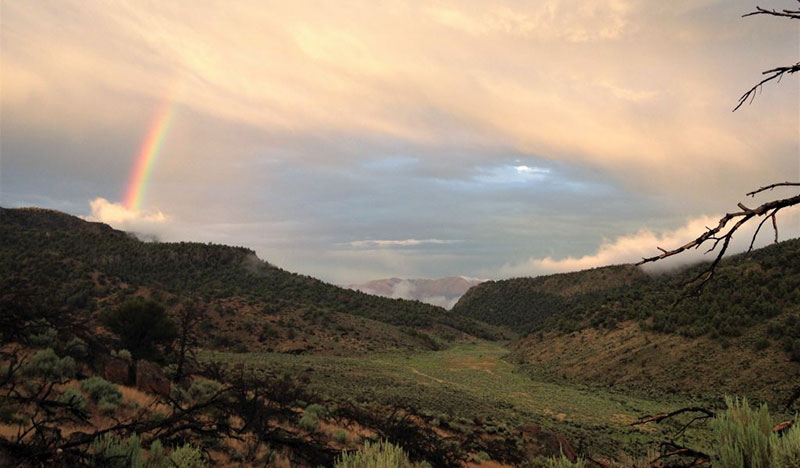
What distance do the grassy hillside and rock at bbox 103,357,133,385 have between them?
2378cm

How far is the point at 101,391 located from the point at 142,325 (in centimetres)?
1841

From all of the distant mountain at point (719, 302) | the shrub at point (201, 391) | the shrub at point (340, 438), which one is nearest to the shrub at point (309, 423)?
the shrub at point (340, 438)

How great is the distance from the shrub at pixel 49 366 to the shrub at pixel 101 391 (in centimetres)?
117

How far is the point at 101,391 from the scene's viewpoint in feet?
35.0

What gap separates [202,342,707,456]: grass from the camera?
1919cm

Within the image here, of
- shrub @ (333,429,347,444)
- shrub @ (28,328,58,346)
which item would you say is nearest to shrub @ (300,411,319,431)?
shrub @ (333,429,347,444)

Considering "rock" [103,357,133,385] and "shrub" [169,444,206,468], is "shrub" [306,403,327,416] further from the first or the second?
"shrub" [169,444,206,468]

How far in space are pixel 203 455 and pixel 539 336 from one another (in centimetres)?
5306

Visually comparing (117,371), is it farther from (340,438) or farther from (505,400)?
(505,400)

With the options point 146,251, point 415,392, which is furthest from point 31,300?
point 146,251

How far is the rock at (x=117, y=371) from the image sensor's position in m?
13.4

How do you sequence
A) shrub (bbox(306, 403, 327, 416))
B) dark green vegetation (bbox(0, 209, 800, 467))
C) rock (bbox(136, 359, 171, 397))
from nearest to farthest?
dark green vegetation (bbox(0, 209, 800, 467)), rock (bbox(136, 359, 171, 397)), shrub (bbox(306, 403, 327, 416))

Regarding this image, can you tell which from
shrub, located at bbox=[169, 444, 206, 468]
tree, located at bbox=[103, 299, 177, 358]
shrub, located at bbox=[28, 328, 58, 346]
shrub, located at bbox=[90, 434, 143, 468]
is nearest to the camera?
shrub, located at bbox=[90, 434, 143, 468]

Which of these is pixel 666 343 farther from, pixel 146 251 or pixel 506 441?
pixel 146 251
